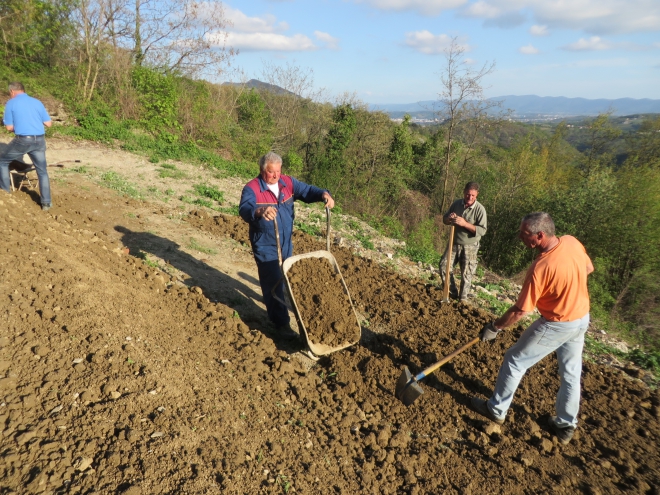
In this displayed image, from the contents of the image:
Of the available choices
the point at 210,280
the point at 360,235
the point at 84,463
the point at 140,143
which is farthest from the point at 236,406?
the point at 140,143

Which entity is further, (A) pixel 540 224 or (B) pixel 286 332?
(B) pixel 286 332

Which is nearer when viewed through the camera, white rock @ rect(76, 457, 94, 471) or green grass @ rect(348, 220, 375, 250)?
white rock @ rect(76, 457, 94, 471)

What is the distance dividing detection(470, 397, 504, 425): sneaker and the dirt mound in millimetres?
87

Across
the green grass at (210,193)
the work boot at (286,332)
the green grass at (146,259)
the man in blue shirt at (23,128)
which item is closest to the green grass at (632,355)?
the work boot at (286,332)

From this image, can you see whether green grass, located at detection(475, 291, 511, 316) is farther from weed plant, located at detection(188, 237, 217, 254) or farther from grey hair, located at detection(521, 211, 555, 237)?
weed plant, located at detection(188, 237, 217, 254)

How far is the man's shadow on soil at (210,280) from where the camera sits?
500cm

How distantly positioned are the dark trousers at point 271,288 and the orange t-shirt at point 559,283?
2446 millimetres

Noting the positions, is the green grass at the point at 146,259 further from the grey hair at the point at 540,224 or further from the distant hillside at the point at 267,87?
the distant hillside at the point at 267,87

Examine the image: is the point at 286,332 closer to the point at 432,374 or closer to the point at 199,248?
the point at 432,374

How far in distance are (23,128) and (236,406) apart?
18.4ft

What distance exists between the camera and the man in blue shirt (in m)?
5.92

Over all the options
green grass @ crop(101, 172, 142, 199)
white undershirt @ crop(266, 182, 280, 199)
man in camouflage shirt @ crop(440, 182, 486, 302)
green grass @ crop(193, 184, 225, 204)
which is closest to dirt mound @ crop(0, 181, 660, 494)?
man in camouflage shirt @ crop(440, 182, 486, 302)

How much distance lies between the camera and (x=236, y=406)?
10.6 ft

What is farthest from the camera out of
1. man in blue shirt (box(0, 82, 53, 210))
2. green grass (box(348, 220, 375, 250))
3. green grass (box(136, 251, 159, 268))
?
green grass (box(348, 220, 375, 250))
